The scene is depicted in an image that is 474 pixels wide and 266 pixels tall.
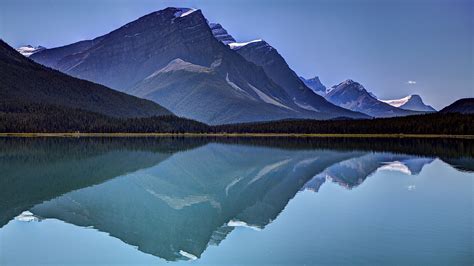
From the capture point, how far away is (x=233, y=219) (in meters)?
29.6

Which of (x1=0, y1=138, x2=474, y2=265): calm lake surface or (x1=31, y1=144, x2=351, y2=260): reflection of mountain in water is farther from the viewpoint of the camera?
(x1=31, y1=144, x2=351, y2=260): reflection of mountain in water

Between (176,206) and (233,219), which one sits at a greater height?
(176,206)

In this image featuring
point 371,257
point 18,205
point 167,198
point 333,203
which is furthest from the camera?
point 167,198

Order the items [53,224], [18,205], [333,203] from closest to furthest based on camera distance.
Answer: [53,224]
[18,205]
[333,203]

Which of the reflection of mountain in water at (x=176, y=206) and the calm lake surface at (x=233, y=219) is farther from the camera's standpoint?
the reflection of mountain in water at (x=176, y=206)

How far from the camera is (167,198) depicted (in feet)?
120

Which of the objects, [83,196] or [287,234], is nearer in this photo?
[287,234]

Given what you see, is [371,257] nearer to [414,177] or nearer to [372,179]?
[372,179]

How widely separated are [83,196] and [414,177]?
3308 centimetres

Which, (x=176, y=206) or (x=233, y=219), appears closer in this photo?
(x=233, y=219)

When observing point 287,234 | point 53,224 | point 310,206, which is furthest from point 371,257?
point 53,224

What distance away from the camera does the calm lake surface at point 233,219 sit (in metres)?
20.6

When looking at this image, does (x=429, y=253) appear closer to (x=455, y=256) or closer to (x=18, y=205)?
(x=455, y=256)

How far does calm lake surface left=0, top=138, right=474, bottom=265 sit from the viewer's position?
20.6 m
